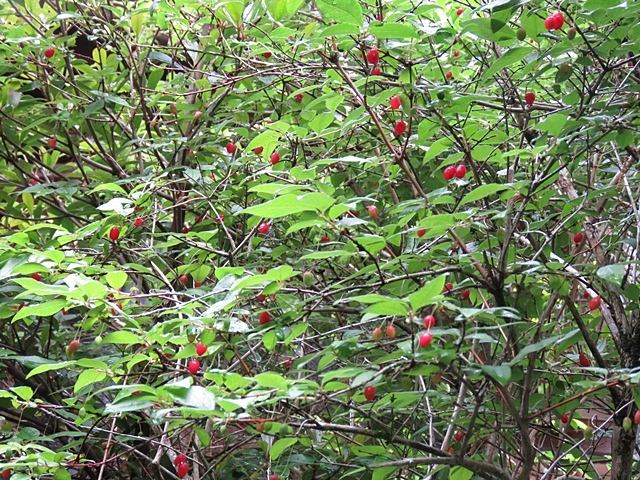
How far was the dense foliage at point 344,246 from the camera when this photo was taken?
1392 millimetres

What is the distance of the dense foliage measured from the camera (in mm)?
1392

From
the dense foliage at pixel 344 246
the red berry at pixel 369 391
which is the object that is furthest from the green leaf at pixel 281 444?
the red berry at pixel 369 391

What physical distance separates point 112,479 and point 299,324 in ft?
4.58

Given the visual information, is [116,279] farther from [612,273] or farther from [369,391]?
[612,273]

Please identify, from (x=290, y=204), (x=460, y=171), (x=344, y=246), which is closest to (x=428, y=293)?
(x=290, y=204)

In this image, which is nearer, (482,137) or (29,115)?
(482,137)

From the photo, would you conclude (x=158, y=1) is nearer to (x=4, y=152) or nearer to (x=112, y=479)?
(x=4, y=152)

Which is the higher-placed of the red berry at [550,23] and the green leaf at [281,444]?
the red berry at [550,23]

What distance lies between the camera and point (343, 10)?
134cm

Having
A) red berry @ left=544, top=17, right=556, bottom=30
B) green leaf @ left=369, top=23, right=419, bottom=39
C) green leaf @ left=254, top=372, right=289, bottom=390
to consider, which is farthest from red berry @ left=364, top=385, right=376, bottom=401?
red berry @ left=544, top=17, right=556, bottom=30

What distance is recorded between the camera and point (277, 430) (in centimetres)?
140

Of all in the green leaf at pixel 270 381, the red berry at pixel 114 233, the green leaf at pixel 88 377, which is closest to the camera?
the green leaf at pixel 270 381

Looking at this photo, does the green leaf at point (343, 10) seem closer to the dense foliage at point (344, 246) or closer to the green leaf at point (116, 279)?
the dense foliage at point (344, 246)

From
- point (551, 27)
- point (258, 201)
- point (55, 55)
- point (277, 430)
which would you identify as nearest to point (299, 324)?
point (277, 430)
